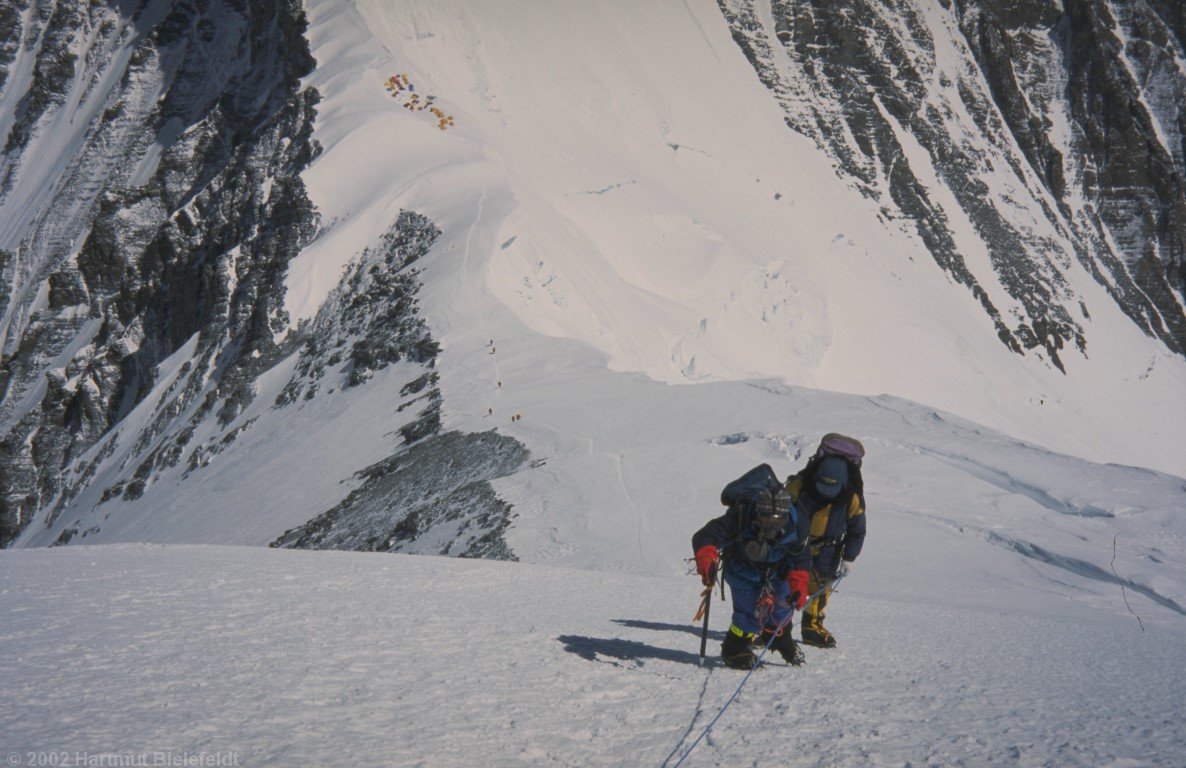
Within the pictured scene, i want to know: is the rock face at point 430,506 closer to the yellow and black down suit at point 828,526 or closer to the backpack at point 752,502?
the yellow and black down suit at point 828,526

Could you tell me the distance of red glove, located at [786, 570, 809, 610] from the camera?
5.36 meters

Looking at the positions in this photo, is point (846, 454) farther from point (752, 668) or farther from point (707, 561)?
point (752, 668)

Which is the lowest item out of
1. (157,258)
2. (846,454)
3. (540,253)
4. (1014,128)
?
(846,454)

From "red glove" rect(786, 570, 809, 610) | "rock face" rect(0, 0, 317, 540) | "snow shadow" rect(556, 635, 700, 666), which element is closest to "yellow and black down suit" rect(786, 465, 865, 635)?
"red glove" rect(786, 570, 809, 610)

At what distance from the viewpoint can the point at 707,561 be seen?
5.42 m

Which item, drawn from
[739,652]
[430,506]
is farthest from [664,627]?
[430,506]

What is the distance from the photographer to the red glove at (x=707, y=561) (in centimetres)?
542

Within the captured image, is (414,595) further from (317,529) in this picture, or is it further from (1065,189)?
(1065,189)

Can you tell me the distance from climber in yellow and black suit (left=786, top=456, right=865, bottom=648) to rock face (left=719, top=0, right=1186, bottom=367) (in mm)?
56151

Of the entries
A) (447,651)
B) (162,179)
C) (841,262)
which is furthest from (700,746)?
(162,179)

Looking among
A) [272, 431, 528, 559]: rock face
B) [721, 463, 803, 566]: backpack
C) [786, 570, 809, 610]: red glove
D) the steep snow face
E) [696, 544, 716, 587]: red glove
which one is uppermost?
the steep snow face

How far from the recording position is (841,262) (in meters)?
52.8

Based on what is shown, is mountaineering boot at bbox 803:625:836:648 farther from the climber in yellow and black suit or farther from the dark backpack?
the dark backpack

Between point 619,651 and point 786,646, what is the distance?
106 cm
